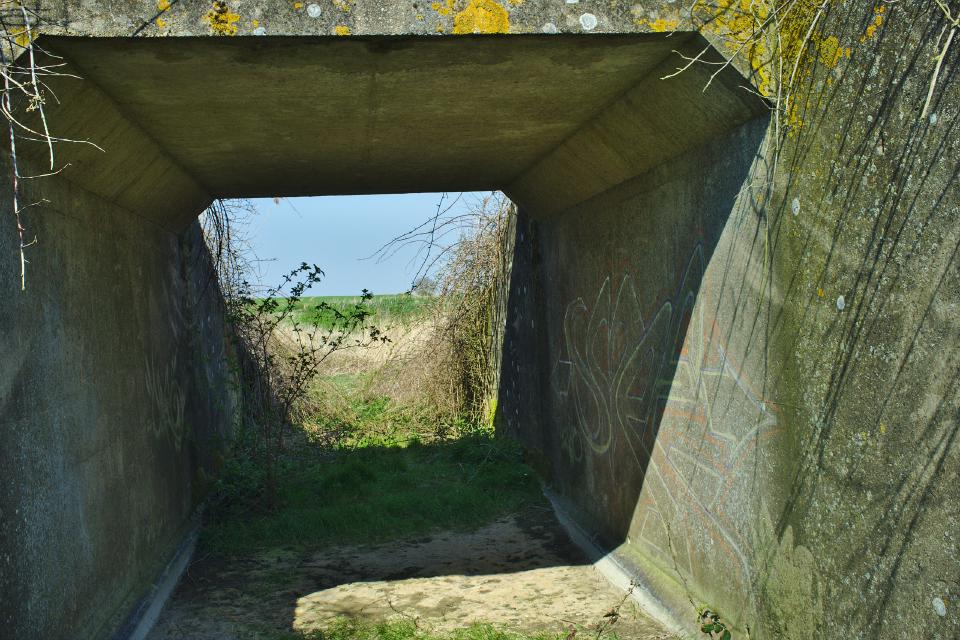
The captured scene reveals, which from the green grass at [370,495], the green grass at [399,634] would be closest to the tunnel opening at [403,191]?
the green grass at [370,495]

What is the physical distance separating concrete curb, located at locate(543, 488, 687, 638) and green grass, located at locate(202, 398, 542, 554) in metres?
0.74

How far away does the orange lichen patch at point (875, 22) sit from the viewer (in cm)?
269

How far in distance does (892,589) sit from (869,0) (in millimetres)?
1939

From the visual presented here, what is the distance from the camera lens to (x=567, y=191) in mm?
6152

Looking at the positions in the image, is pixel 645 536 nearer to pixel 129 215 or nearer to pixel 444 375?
pixel 129 215

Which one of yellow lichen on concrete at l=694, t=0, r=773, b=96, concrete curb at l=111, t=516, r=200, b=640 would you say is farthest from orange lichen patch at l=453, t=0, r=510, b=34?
concrete curb at l=111, t=516, r=200, b=640

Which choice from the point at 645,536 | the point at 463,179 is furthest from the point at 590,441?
the point at 463,179

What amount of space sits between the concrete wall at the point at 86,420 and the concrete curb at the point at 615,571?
2877 millimetres

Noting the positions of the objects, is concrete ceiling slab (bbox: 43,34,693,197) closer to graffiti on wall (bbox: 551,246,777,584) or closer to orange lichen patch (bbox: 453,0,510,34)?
orange lichen patch (bbox: 453,0,510,34)

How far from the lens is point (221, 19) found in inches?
124

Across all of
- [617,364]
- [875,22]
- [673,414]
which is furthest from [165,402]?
[875,22]

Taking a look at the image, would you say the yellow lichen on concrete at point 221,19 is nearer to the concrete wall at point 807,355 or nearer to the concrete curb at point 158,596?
the concrete wall at point 807,355

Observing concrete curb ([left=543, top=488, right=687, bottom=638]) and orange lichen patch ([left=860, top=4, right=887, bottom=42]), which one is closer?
orange lichen patch ([left=860, top=4, right=887, bottom=42])

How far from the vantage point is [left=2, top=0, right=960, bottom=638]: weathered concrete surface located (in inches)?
102
